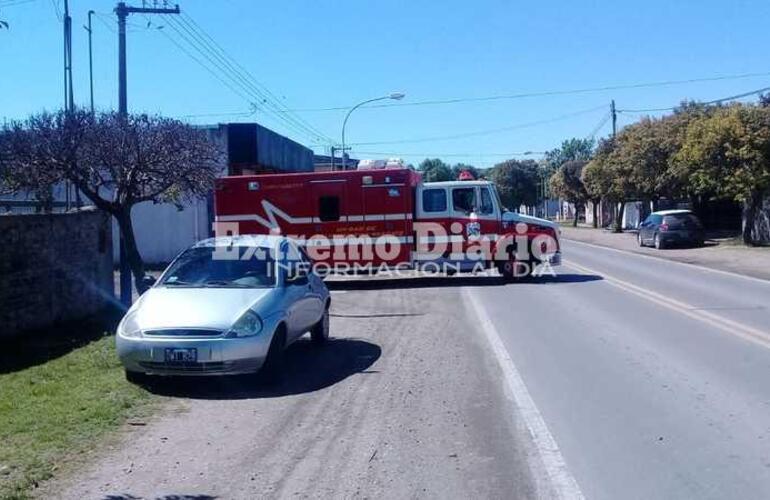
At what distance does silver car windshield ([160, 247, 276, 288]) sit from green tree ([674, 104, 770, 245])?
2564 centimetres

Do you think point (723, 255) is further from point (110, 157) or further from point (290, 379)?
point (290, 379)

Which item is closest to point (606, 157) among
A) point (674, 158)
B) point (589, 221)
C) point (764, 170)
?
point (674, 158)

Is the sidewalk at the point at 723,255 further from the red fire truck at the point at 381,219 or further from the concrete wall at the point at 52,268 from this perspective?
the concrete wall at the point at 52,268

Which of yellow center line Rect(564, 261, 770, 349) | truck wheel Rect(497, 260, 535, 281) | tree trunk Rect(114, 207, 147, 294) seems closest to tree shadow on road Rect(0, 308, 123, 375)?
tree trunk Rect(114, 207, 147, 294)

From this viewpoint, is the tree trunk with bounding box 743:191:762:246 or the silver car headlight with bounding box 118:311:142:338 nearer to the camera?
the silver car headlight with bounding box 118:311:142:338

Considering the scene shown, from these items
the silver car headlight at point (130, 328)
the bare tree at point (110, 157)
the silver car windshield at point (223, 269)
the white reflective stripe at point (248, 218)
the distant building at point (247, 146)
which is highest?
the distant building at point (247, 146)

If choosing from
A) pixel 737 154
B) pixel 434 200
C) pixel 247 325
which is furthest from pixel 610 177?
pixel 247 325

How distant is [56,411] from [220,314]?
1912mm

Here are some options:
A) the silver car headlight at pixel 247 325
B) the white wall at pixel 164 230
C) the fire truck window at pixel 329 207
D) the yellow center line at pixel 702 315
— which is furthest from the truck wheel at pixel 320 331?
the white wall at pixel 164 230

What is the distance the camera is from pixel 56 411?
302 inches

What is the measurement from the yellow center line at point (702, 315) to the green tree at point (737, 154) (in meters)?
13.6

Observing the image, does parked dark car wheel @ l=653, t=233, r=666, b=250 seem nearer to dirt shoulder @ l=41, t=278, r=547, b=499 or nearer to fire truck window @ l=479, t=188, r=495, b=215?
fire truck window @ l=479, t=188, r=495, b=215

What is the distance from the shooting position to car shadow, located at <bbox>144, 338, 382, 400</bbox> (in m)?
8.73

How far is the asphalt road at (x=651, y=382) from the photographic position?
19.1 ft
